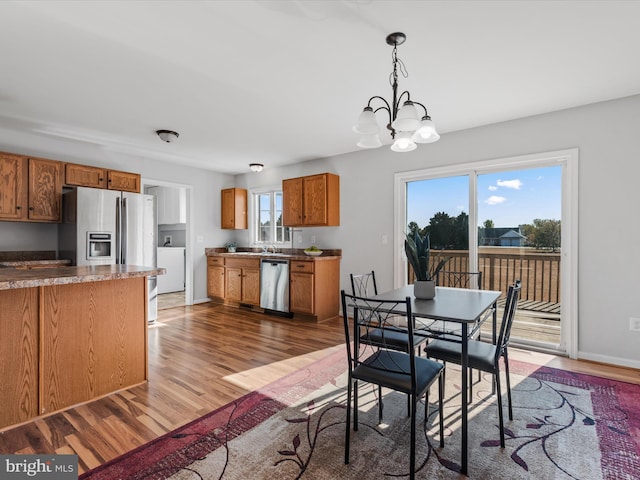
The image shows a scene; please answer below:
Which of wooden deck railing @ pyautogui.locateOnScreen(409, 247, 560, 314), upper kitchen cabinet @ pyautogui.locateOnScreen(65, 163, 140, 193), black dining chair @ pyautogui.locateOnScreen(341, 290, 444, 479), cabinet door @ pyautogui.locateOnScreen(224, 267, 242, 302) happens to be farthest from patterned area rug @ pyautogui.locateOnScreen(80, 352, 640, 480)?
upper kitchen cabinet @ pyautogui.locateOnScreen(65, 163, 140, 193)

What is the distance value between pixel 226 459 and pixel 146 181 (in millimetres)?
4578

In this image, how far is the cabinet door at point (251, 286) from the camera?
5176 millimetres

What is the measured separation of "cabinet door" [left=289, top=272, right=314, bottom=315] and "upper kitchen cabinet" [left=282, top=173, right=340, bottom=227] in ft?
2.72

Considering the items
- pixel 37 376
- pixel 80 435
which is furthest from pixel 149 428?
pixel 37 376

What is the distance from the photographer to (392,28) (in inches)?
79.1

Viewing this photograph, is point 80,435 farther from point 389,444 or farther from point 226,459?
point 389,444

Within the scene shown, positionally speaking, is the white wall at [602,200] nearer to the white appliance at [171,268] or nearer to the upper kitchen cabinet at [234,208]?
the upper kitchen cabinet at [234,208]

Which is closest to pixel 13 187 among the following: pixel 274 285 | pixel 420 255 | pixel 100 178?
pixel 100 178

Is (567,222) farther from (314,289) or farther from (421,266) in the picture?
(314,289)

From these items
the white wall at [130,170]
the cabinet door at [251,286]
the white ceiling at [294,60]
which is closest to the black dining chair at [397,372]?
the white ceiling at [294,60]

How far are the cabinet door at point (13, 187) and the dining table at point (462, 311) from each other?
162 inches

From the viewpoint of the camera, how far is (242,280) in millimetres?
5379

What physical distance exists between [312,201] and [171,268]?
374cm

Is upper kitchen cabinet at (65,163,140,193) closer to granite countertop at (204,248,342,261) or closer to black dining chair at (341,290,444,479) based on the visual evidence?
granite countertop at (204,248,342,261)
